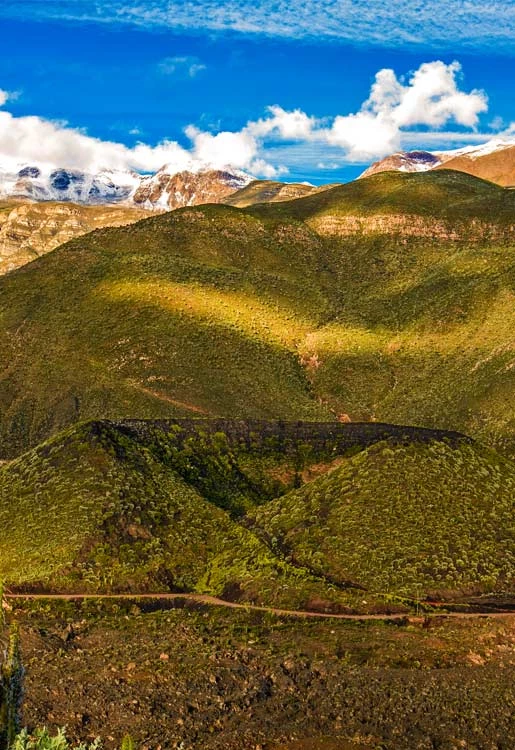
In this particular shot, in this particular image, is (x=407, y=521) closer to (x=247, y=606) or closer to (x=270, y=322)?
(x=247, y=606)

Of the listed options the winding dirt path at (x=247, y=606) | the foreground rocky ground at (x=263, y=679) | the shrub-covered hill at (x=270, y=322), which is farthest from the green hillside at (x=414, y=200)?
the foreground rocky ground at (x=263, y=679)

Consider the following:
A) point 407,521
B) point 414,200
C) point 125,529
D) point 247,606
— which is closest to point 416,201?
point 414,200

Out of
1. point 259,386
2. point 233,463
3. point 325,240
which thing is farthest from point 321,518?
point 325,240

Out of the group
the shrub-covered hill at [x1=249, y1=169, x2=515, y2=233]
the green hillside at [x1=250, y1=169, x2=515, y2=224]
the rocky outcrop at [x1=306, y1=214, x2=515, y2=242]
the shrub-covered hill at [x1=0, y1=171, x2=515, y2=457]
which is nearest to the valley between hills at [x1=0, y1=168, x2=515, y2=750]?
the shrub-covered hill at [x1=0, y1=171, x2=515, y2=457]

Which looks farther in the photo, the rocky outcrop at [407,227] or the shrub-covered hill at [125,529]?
the rocky outcrop at [407,227]

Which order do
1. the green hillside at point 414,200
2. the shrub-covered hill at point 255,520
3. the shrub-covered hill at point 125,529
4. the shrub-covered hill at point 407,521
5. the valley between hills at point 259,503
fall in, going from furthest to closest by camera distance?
1. the green hillside at point 414,200
2. the shrub-covered hill at point 125,529
3. the shrub-covered hill at point 255,520
4. the shrub-covered hill at point 407,521
5. the valley between hills at point 259,503

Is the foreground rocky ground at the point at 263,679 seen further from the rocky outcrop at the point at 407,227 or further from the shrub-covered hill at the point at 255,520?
the rocky outcrop at the point at 407,227

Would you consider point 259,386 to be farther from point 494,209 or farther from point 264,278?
point 494,209
